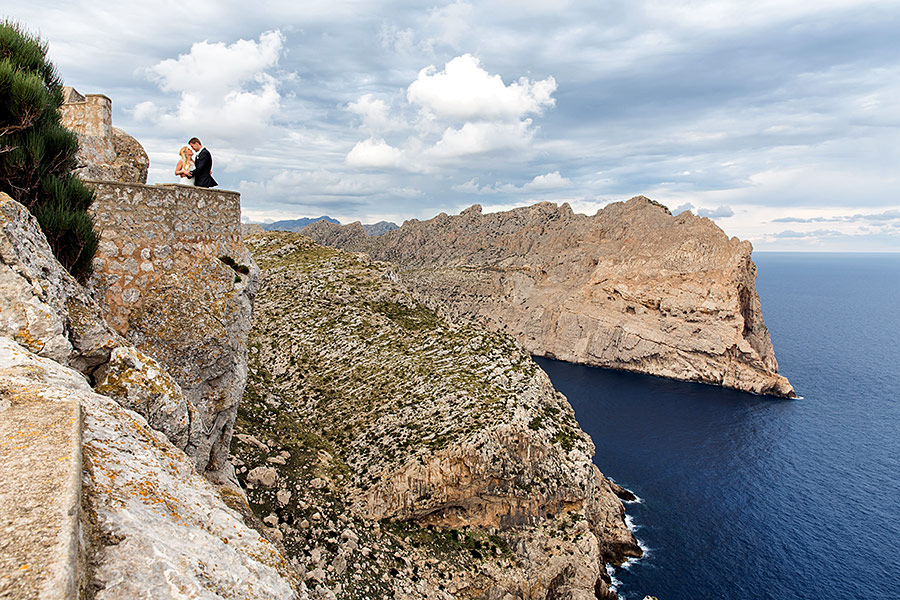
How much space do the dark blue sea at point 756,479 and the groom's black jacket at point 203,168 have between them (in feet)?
156

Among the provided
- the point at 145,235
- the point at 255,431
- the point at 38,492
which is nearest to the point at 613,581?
the point at 255,431

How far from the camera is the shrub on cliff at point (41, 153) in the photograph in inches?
387

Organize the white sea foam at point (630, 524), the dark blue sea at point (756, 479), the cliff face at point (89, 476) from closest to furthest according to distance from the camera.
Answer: the cliff face at point (89, 476)
the dark blue sea at point (756, 479)
the white sea foam at point (630, 524)

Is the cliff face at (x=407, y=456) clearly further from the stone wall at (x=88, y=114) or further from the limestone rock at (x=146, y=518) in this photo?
the limestone rock at (x=146, y=518)

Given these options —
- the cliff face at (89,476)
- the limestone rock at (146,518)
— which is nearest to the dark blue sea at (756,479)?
the limestone rock at (146,518)

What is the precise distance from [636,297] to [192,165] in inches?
5368

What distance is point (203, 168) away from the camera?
14.5m

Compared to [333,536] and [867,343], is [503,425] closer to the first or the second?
[333,536]

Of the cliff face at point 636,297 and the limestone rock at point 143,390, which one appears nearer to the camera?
the limestone rock at point 143,390

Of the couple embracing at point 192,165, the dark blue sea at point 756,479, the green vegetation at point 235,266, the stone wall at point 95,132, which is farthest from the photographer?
the dark blue sea at point 756,479

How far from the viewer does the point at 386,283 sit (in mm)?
45406

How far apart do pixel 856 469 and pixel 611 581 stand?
161ft

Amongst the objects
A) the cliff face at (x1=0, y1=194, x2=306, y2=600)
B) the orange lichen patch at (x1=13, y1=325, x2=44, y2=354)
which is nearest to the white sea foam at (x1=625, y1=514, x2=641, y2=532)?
the cliff face at (x1=0, y1=194, x2=306, y2=600)

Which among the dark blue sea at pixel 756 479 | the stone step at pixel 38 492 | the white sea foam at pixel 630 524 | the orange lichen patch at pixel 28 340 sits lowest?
the white sea foam at pixel 630 524
